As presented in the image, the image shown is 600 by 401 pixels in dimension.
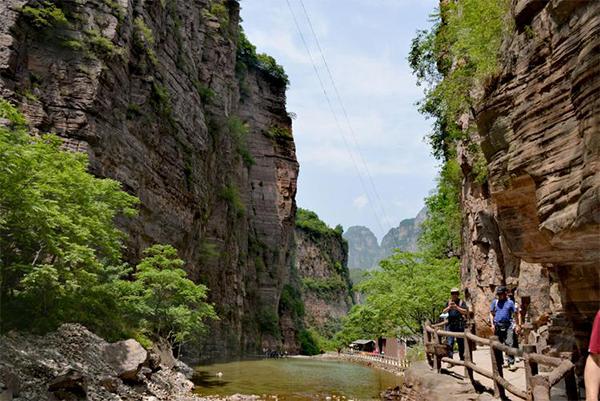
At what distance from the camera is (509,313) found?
10.2 metres

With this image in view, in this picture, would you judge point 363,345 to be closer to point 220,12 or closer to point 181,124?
point 181,124

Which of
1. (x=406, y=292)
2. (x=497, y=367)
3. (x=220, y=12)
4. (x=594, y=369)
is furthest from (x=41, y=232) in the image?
→ (x=220, y=12)

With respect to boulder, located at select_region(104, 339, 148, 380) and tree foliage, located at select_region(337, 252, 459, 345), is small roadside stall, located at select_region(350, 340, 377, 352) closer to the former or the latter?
tree foliage, located at select_region(337, 252, 459, 345)

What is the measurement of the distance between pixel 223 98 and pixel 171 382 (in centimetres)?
3238

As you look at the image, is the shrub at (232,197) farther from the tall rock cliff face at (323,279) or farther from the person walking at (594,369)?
the tall rock cliff face at (323,279)

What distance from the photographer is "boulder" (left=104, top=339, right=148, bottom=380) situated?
1422 centimetres

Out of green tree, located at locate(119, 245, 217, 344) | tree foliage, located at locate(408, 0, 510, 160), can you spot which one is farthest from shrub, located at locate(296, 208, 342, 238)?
green tree, located at locate(119, 245, 217, 344)

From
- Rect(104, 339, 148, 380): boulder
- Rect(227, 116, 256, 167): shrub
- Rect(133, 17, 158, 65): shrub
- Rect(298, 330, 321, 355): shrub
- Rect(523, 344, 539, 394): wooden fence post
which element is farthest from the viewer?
Rect(298, 330, 321, 355): shrub

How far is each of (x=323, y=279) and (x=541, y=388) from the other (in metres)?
97.2

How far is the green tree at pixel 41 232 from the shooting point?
11.7 metres

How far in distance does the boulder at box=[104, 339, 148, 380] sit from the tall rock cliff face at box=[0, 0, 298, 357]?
1078 centimetres

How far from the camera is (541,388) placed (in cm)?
562

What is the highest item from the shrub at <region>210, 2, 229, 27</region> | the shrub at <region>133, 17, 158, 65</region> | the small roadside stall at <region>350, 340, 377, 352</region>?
the shrub at <region>210, 2, 229, 27</region>

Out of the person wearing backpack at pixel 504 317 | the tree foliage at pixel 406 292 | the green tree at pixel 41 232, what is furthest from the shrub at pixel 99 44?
the person wearing backpack at pixel 504 317
